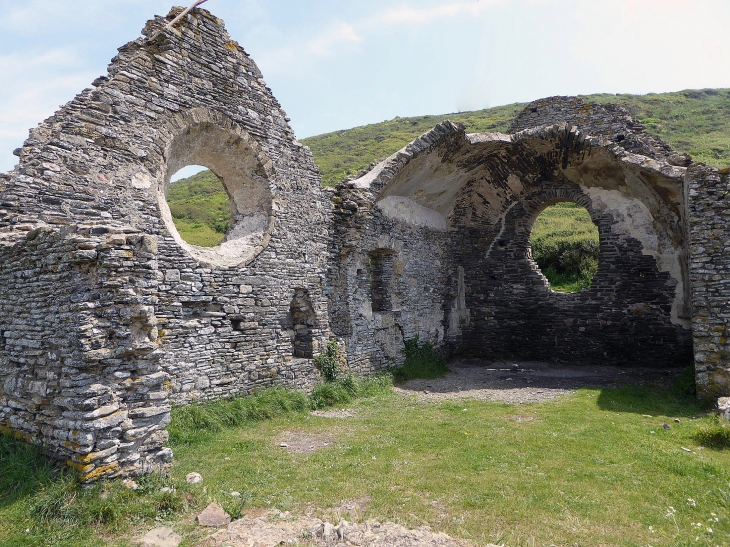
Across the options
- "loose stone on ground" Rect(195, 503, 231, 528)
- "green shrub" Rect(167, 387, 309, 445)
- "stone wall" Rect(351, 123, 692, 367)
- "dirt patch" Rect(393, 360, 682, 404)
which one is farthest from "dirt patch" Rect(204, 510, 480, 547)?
"stone wall" Rect(351, 123, 692, 367)

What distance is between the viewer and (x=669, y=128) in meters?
35.8

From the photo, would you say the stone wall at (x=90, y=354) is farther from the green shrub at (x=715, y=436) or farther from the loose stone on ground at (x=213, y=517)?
the green shrub at (x=715, y=436)

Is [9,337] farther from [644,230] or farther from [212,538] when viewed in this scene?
[644,230]

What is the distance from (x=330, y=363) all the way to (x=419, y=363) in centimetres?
294

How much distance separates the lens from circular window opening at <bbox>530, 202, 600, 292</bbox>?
57.5 ft

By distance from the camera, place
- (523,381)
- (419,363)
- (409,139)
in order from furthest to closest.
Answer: (409,139) → (419,363) → (523,381)

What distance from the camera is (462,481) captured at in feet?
15.8

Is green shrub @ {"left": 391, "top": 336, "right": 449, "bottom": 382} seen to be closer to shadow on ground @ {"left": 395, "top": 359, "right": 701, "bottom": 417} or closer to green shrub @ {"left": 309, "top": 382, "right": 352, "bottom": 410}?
shadow on ground @ {"left": 395, "top": 359, "right": 701, "bottom": 417}

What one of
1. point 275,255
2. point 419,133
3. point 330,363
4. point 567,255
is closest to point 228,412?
point 330,363

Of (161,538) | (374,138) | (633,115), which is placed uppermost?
(374,138)

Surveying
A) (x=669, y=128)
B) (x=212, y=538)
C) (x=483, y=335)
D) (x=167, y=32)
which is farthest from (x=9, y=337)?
(x=669, y=128)

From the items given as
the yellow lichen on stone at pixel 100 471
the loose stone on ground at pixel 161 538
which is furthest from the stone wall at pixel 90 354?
the loose stone on ground at pixel 161 538

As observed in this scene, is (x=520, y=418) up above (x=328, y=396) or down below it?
below

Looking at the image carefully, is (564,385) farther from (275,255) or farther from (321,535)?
(321,535)
